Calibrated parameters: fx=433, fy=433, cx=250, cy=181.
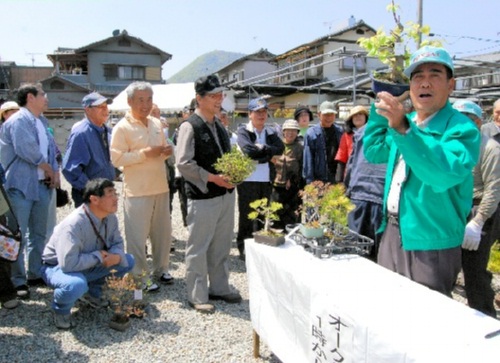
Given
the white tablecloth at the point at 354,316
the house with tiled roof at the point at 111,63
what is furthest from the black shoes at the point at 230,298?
the house with tiled roof at the point at 111,63

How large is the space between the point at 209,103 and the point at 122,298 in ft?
6.18

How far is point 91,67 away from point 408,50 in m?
34.6

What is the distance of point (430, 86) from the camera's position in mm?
2012

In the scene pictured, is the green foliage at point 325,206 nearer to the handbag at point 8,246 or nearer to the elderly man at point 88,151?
the elderly man at point 88,151

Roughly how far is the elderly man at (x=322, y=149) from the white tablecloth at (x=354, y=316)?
111 inches

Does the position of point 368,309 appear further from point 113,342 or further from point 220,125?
point 220,125

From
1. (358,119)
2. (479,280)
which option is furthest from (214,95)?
(479,280)

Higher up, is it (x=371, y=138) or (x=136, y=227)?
(x=371, y=138)

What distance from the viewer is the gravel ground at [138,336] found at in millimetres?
3316

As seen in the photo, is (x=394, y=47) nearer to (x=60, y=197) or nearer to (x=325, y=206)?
(x=325, y=206)

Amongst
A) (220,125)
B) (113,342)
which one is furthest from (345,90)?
(113,342)

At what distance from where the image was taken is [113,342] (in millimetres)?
3521

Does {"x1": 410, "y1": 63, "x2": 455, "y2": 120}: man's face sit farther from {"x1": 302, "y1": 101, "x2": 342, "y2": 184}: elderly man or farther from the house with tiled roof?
the house with tiled roof

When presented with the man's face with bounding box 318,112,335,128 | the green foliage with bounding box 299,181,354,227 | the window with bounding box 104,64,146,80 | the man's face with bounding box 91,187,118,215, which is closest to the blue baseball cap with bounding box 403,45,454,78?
the green foliage with bounding box 299,181,354,227
